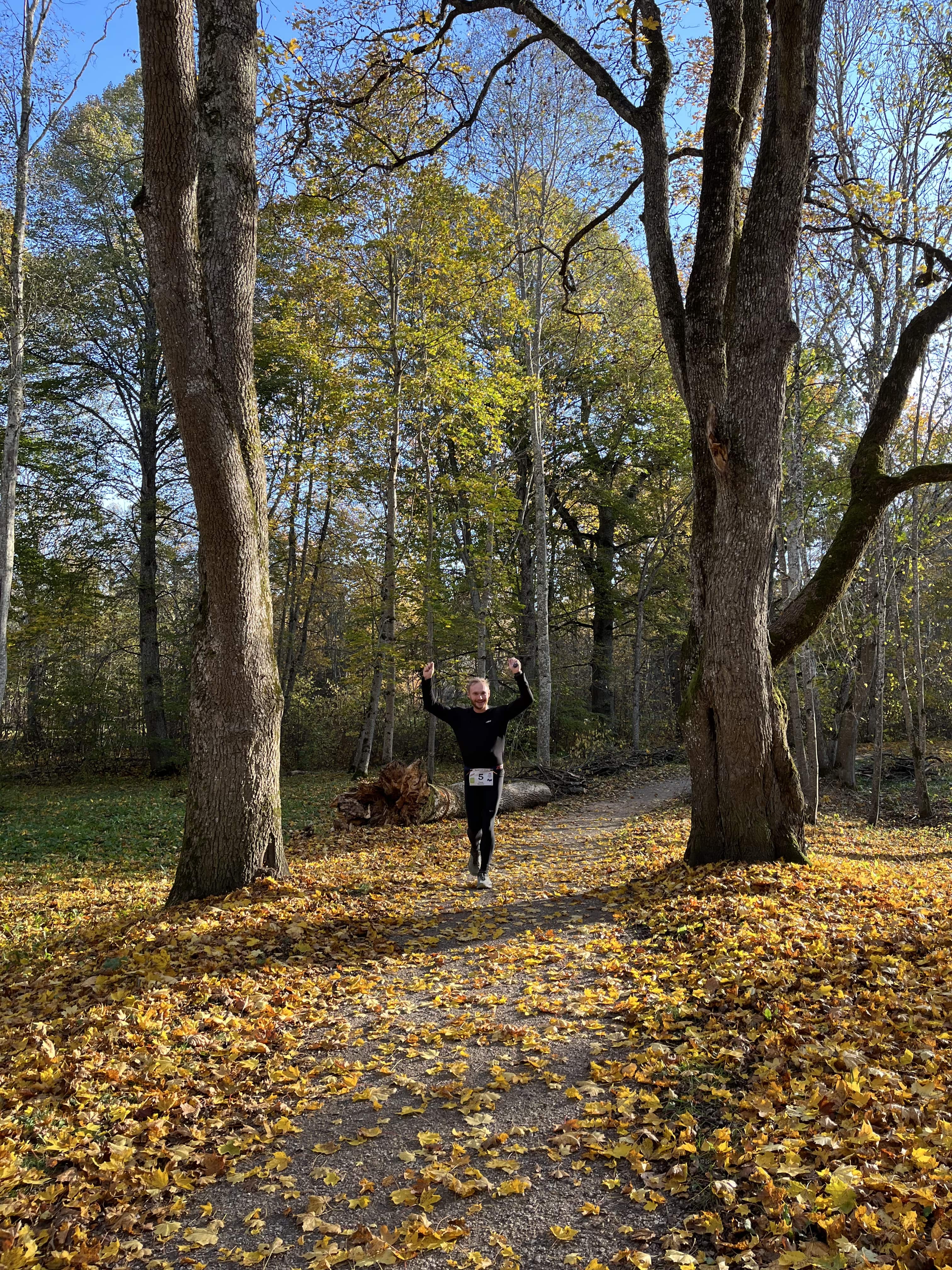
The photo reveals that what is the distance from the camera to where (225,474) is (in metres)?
5.86

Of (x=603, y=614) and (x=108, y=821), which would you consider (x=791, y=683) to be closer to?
(x=108, y=821)

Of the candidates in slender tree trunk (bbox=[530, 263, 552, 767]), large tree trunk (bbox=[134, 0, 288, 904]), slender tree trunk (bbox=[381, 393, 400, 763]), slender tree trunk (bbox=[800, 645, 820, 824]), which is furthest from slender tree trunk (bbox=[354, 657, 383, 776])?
large tree trunk (bbox=[134, 0, 288, 904])

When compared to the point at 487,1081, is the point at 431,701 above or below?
above

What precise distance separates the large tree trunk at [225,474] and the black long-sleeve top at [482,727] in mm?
1588

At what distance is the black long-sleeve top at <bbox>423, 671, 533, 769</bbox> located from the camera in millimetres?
6781

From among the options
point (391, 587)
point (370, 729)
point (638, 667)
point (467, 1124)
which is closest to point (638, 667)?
point (638, 667)

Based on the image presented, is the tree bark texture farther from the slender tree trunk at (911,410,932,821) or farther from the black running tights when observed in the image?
the slender tree trunk at (911,410,932,821)

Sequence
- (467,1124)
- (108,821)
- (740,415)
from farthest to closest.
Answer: (108,821) < (740,415) < (467,1124)

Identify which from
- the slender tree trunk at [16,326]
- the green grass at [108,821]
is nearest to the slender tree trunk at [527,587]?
the green grass at [108,821]

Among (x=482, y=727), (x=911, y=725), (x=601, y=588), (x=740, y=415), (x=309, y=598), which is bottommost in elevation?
(x=911, y=725)

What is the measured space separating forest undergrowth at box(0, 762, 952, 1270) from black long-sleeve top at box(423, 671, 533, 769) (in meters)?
1.34

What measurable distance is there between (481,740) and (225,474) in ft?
10.4

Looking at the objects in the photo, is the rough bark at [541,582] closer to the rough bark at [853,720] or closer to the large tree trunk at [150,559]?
the rough bark at [853,720]

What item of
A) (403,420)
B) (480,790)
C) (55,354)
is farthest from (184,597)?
(480,790)
